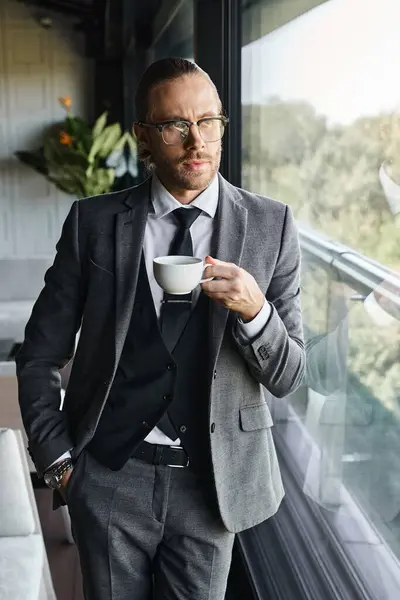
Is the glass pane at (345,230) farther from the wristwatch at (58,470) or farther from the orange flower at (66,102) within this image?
the orange flower at (66,102)

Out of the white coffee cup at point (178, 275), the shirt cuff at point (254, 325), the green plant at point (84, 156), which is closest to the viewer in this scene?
the white coffee cup at point (178, 275)

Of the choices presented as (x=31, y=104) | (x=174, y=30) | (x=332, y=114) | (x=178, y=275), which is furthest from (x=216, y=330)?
(x=31, y=104)

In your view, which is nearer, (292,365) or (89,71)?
(292,365)

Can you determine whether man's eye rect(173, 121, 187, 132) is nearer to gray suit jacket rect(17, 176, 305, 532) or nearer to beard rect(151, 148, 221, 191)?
beard rect(151, 148, 221, 191)

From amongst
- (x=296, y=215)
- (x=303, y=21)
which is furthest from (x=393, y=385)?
(x=303, y=21)

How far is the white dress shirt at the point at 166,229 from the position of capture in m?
1.39

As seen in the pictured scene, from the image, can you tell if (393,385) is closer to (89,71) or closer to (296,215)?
(296,215)

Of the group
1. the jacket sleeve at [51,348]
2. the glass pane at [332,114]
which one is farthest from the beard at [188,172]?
the glass pane at [332,114]

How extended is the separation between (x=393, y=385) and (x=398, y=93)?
1.74 feet

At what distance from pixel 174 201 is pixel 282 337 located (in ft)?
1.08

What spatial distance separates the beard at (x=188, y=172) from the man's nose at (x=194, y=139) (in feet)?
0.04

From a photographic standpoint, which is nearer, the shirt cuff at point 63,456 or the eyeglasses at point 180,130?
the eyeglasses at point 180,130

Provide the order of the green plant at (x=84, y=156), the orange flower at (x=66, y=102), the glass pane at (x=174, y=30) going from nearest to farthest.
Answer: the glass pane at (x=174, y=30) < the green plant at (x=84, y=156) < the orange flower at (x=66, y=102)

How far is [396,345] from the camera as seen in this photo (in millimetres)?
1364
